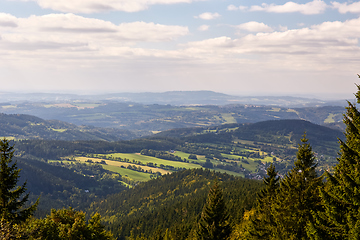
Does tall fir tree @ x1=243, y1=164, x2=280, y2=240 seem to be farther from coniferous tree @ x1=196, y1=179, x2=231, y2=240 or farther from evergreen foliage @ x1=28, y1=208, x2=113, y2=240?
evergreen foliage @ x1=28, y1=208, x2=113, y2=240

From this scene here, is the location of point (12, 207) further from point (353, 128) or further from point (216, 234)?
point (353, 128)

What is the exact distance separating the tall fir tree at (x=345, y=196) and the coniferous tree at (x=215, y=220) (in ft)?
71.8

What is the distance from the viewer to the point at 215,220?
152 feet

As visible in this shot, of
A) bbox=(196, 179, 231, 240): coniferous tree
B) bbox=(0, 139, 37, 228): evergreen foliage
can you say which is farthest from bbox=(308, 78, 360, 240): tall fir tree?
bbox=(0, 139, 37, 228): evergreen foliage

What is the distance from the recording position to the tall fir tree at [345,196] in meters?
22.3

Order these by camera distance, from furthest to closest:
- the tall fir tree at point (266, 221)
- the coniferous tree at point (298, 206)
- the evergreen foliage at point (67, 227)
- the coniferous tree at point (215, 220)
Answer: the coniferous tree at point (215, 220) < the tall fir tree at point (266, 221) < the evergreen foliage at point (67, 227) < the coniferous tree at point (298, 206)

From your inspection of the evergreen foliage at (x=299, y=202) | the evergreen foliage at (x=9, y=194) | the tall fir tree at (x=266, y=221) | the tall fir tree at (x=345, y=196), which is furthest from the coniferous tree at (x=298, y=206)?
the evergreen foliage at (x=9, y=194)

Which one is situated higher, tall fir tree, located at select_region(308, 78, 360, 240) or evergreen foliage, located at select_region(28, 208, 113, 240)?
tall fir tree, located at select_region(308, 78, 360, 240)

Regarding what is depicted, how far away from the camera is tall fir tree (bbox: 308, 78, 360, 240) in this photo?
2230cm

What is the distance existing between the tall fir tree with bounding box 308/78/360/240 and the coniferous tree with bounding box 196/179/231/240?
21.9 meters

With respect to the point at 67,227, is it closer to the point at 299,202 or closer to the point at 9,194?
the point at 9,194

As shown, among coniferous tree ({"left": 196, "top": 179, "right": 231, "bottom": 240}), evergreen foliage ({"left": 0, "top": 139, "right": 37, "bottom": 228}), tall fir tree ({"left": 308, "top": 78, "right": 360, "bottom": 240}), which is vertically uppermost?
tall fir tree ({"left": 308, "top": 78, "right": 360, "bottom": 240})

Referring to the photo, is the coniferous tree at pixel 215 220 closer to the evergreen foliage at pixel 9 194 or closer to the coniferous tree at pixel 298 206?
the coniferous tree at pixel 298 206

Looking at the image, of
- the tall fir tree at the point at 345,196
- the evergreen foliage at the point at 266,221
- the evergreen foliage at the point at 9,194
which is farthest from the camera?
the evergreen foliage at the point at 266,221
